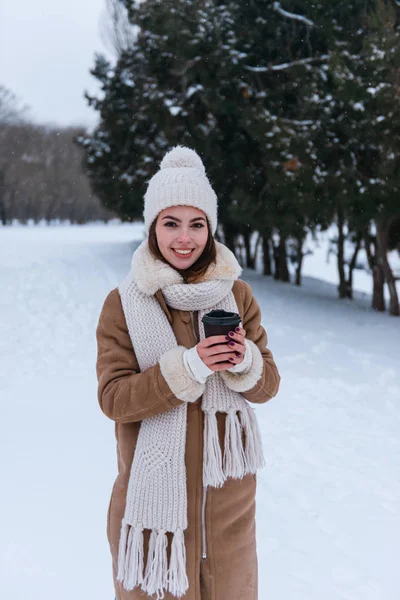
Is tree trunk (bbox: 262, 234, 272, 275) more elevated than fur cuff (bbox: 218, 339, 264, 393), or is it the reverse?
fur cuff (bbox: 218, 339, 264, 393)

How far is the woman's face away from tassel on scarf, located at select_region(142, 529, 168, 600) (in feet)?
2.49

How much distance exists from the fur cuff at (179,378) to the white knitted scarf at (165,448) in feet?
0.27

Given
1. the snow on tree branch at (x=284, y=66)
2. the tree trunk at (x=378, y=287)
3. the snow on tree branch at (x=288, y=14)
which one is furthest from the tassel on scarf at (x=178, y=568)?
the tree trunk at (x=378, y=287)

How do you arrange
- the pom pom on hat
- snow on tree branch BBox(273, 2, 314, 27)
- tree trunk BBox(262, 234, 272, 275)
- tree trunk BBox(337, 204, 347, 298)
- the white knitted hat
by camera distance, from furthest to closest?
tree trunk BBox(262, 234, 272, 275) → tree trunk BBox(337, 204, 347, 298) → snow on tree branch BBox(273, 2, 314, 27) → the pom pom on hat → the white knitted hat

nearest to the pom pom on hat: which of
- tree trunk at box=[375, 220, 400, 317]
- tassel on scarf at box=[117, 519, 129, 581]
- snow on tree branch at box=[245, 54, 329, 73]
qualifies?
tassel on scarf at box=[117, 519, 129, 581]

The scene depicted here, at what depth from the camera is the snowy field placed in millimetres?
2553

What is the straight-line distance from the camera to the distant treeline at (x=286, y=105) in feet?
23.5

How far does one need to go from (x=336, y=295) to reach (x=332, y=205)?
4.89m

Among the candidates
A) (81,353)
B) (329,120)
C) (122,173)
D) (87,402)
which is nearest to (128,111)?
(122,173)

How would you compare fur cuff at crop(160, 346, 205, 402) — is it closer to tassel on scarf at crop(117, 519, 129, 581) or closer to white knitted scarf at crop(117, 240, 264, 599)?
white knitted scarf at crop(117, 240, 264, 599)

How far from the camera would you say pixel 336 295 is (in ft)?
40.5

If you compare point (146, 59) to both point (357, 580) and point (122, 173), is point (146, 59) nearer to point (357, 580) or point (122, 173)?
point (122, 173)

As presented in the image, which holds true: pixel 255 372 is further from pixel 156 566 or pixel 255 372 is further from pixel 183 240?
pixel 156 566

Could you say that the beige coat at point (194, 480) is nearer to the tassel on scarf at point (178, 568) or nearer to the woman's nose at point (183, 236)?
the tassel on scarf at point (178, 568)
